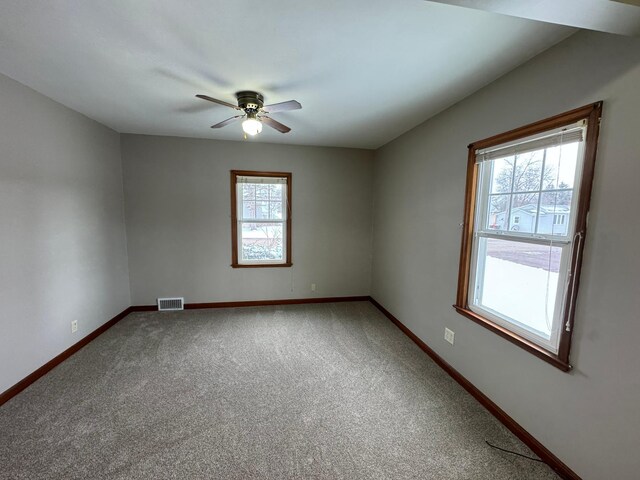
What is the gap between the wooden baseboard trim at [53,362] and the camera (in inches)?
81.2

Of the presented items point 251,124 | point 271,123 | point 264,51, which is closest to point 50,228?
point 251,124

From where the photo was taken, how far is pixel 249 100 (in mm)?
2260

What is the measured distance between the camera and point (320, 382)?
2354 mm

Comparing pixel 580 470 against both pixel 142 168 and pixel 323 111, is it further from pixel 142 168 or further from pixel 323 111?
pixel 142 168

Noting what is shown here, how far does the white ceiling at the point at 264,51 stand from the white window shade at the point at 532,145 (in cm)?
51

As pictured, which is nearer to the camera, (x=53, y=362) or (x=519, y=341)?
(x=519, y=341)

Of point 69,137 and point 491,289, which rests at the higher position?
point 69,137

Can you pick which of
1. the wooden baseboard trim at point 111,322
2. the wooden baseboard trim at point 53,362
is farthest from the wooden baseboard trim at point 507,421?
the wooden baseboard trim at point 53,362

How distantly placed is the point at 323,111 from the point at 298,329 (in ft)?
8.21

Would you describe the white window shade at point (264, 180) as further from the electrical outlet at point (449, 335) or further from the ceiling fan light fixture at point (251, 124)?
the electrical outlet at point (449, 335)

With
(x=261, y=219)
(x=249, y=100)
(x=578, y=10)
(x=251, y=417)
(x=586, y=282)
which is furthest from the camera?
(x=261, y=219)

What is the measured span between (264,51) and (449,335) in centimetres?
270

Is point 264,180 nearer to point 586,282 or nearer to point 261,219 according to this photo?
point 261,219

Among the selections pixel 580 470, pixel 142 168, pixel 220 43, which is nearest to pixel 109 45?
pixel 220 43
